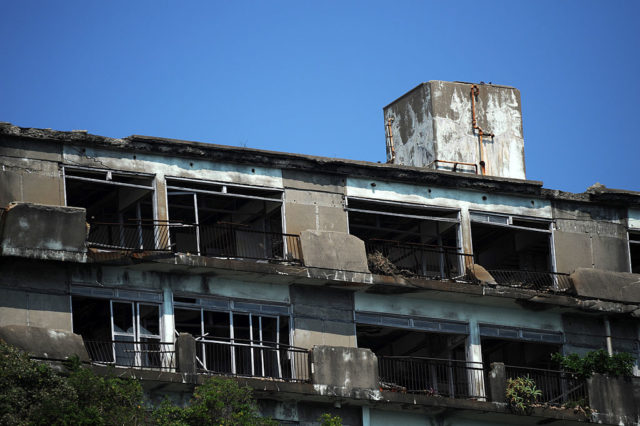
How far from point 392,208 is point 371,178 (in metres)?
1.12

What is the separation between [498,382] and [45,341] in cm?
1182

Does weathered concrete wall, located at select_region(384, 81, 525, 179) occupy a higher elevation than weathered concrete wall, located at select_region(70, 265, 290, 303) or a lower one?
higher

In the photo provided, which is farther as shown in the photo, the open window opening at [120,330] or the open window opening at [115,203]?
the open window opening at [115,203]

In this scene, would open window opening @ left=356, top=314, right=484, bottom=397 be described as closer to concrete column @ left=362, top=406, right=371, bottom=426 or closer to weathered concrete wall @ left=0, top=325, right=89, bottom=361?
concrete column @ left=362, top=406, right=371, bottom=426

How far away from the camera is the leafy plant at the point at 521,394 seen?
4106 centimetres

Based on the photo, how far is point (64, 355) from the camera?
1436 inches

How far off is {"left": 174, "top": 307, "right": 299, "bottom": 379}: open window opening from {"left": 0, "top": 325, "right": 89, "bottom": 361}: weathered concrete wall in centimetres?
382

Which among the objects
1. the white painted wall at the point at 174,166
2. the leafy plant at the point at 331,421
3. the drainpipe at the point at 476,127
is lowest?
the leafy plant at the point at 331,421

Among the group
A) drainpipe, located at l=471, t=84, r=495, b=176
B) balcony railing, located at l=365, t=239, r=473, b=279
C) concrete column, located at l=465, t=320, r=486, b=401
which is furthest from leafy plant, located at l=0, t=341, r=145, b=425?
drainpipe, located at l=471, t=84, r=495, b=176

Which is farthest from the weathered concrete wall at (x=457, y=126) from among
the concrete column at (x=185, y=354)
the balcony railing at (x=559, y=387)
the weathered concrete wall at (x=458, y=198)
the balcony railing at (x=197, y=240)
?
the concrete column at (x=185, y=354)

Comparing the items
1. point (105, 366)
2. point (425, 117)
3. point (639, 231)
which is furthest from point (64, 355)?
point (639, 231)

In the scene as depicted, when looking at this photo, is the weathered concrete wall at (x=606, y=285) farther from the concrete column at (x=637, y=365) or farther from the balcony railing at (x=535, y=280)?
the concrete column at (x=637, y=365)

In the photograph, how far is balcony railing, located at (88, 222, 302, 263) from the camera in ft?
131

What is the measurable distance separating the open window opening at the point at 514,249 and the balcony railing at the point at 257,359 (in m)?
6.63
